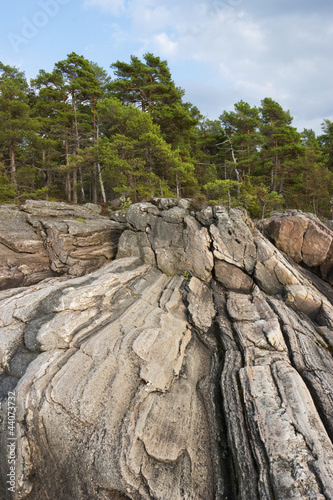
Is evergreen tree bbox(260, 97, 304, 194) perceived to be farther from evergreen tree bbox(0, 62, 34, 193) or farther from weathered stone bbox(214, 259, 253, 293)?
evergreen tree bbox(0, 62, 34, 193)

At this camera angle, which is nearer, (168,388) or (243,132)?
(168,388)

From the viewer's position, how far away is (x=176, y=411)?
6.30 meters

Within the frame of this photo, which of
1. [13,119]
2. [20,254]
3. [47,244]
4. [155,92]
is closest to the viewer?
[20,254]

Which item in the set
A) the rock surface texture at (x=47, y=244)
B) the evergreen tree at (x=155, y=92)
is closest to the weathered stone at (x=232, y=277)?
the rock surface texture at (x=47, y=244)

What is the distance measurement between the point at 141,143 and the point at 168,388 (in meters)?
18.3

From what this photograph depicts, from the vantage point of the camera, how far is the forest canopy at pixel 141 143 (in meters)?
19.8

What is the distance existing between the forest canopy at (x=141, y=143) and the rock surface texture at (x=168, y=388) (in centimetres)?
1106

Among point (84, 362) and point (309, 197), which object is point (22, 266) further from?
point (309, 197)

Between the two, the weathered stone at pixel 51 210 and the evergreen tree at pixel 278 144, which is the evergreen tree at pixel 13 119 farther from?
the evergreen tree at pixel 278 144

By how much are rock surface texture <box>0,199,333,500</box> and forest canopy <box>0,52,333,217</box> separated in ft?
36.3

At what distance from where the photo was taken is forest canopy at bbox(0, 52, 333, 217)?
1981 centimetres

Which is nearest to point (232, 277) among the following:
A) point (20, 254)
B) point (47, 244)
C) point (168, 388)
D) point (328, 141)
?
point (168, 388)

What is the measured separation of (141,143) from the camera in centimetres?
1905

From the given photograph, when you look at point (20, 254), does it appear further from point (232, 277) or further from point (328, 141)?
point (328, 141)
